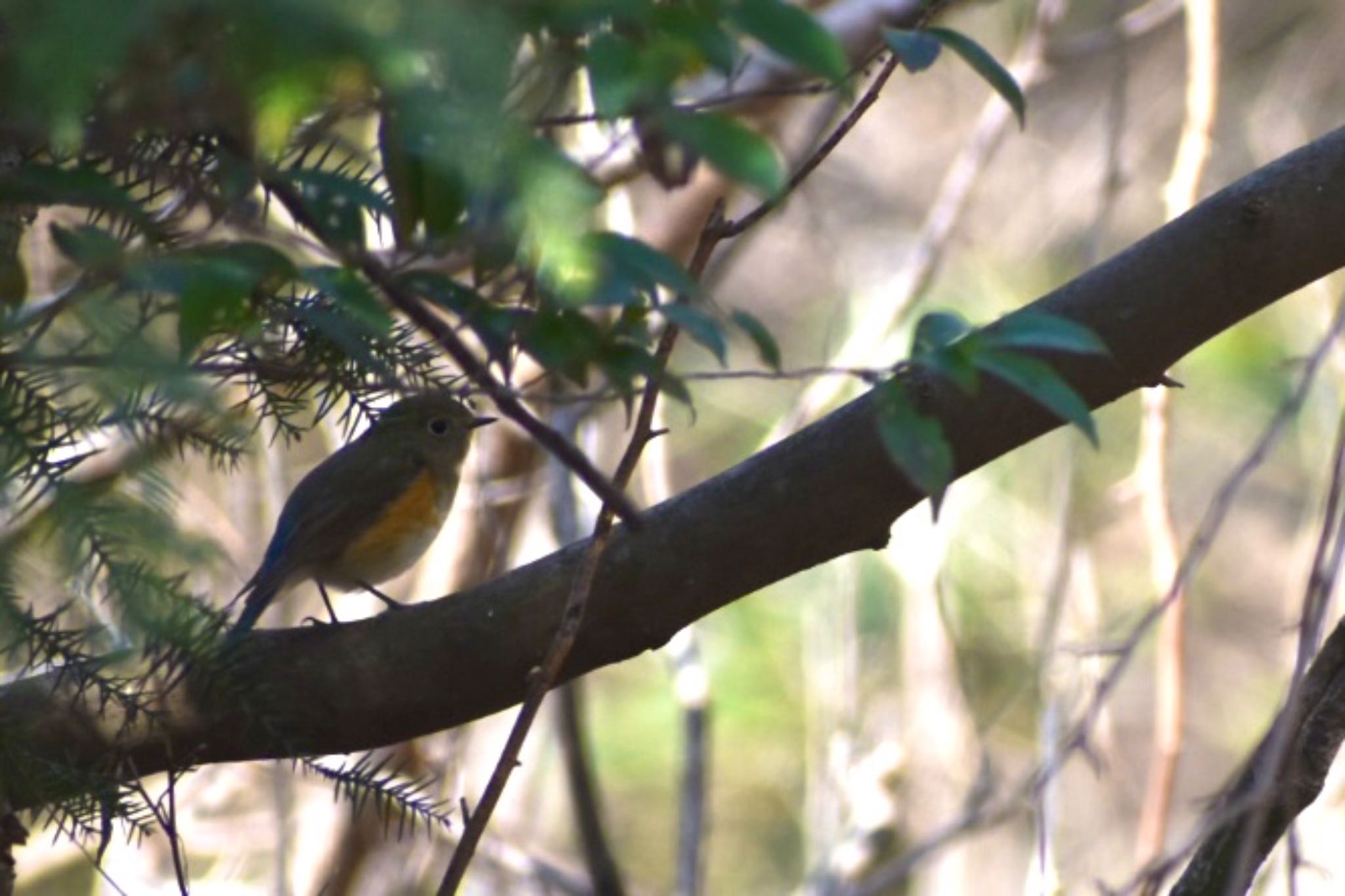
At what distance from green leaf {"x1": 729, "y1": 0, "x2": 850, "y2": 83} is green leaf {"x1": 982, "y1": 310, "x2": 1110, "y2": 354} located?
0.32 metres

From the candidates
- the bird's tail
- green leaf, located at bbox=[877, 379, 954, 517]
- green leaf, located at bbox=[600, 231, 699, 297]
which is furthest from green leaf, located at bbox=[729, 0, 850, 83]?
the bird's tail

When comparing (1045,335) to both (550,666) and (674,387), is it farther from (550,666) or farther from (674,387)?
(550,666)

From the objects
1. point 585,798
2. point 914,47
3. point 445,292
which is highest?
point 585,798

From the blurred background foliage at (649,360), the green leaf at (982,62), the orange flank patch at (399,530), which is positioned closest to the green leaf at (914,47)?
the green leaf at (982,62)

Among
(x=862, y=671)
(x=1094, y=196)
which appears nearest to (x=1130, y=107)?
(x=1094, y=196)

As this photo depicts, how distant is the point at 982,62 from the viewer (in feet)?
4.98

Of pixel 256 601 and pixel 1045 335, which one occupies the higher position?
pixel 256 601

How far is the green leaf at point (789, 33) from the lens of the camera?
994 millimetres

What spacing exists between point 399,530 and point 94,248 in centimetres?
224

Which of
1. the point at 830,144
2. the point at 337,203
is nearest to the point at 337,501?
the point at 830,144

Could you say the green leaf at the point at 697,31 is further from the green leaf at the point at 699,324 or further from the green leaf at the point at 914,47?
the green leaf at the point at 914,47

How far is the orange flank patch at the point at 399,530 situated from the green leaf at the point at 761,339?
1961mm

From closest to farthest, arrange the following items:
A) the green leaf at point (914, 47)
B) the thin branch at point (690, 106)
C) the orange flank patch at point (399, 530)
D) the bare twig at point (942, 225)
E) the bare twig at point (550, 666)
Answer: the thin branch at point (690, 106), the green leaf at point (914, 47), the bare twig at point (550, 666), the orange flank patch at point (399, 530), the bare twig at point (942, 225)

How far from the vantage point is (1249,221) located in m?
Answer: 1.77
